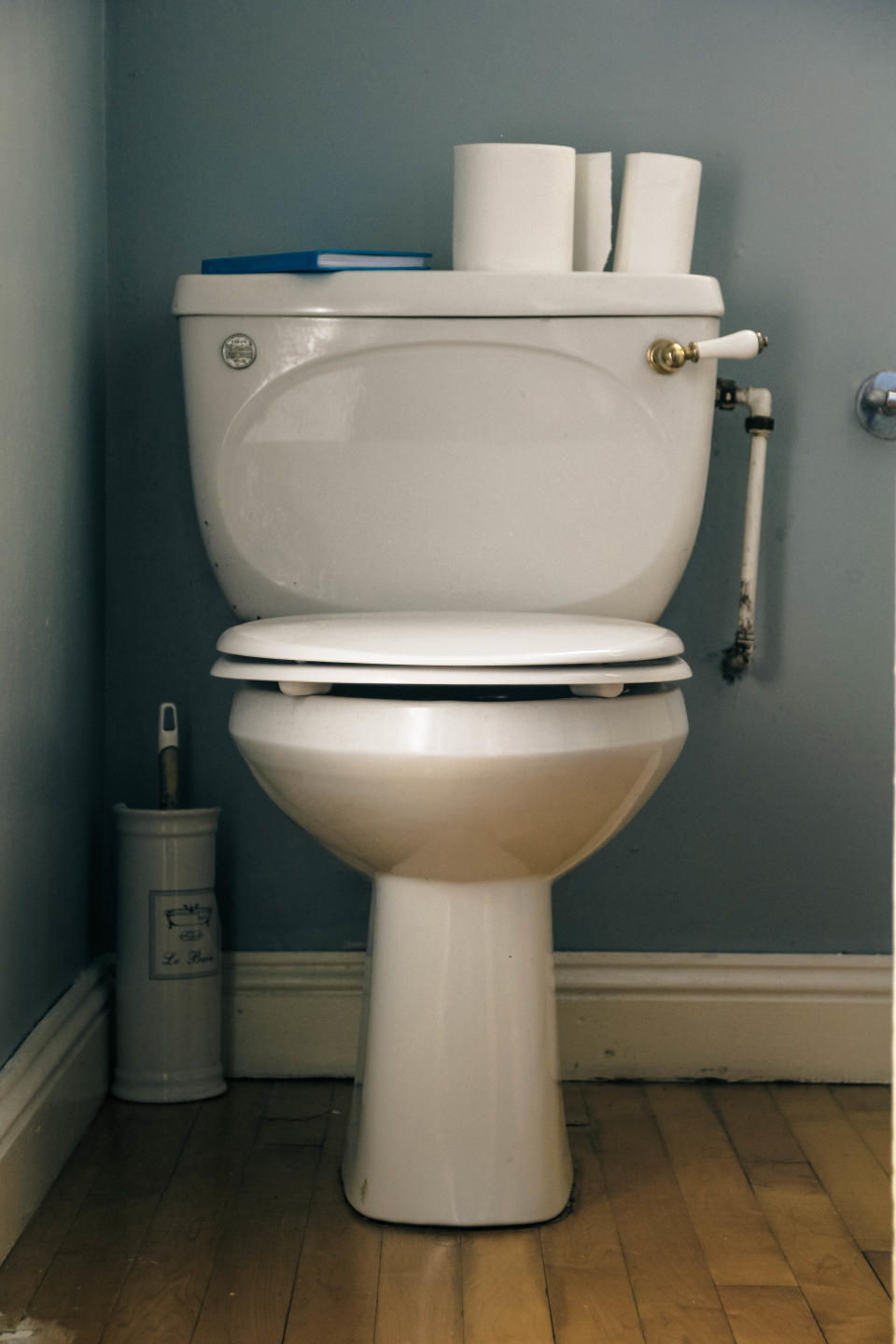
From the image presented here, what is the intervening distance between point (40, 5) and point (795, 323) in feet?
2.60

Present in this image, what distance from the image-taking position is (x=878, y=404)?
143 cm

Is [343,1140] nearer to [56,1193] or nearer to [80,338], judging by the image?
[56,1193]

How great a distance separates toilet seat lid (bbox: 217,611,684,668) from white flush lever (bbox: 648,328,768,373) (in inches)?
12.4

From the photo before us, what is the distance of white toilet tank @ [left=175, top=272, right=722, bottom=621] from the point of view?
4.22 feet

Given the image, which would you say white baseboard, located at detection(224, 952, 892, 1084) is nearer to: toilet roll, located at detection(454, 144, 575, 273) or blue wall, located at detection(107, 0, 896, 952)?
blue wall, located at detection(107, 0, 896, 952)

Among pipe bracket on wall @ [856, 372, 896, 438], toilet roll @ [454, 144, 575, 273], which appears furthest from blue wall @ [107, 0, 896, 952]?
toilet roll @ [454, 144, 575, 273]

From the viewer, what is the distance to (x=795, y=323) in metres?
1.44

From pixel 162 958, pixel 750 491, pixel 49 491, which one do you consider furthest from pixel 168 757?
pixel 750 491

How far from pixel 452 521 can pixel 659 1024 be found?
1.94ft

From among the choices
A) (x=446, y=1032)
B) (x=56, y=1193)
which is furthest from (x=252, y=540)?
(x=56, y=1193)

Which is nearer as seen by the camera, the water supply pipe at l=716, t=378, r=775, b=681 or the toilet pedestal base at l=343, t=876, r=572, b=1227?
the toilet pedestal base at l=343, t=876, r=572, b=1227

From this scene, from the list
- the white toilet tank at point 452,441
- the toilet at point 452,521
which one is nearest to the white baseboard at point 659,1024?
the toilet at point 452,521

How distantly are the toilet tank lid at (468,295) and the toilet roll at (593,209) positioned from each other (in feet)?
0.24

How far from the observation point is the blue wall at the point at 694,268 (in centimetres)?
141
